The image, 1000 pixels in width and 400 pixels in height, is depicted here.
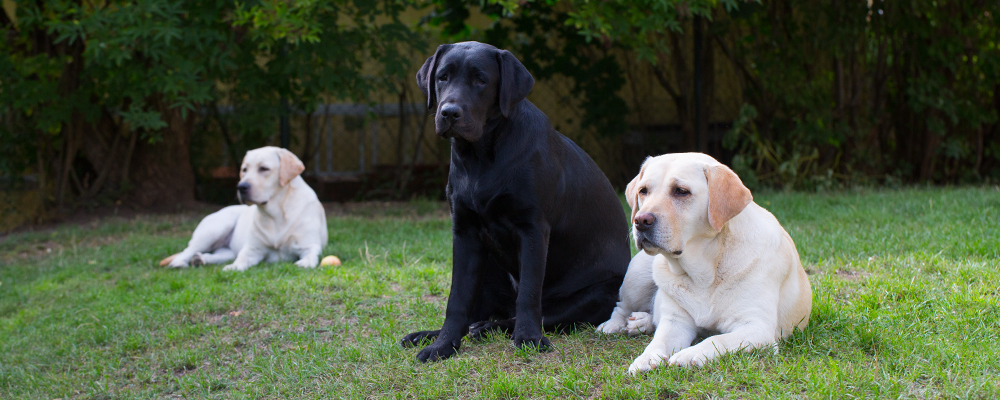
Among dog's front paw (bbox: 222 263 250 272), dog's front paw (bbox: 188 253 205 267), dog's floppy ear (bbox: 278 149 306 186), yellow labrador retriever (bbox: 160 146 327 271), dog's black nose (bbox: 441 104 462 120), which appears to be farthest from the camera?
dog's front paw (bbox: 188 253 205 267)

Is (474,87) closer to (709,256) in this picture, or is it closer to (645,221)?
(645,221)

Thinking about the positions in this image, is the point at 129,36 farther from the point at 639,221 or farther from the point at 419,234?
the point at 639,221

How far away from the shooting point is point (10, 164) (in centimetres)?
943

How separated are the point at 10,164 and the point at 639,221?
30.9 feet

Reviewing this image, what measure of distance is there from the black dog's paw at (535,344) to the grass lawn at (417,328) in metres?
0.05

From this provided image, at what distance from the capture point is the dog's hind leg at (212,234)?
650cm

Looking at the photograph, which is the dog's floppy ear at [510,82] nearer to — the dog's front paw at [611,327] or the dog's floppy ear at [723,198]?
the dog's floppy ear at [723,198]

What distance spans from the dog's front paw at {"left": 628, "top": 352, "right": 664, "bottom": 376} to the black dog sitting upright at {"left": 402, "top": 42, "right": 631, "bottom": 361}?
0.48 m

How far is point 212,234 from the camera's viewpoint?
262 inches

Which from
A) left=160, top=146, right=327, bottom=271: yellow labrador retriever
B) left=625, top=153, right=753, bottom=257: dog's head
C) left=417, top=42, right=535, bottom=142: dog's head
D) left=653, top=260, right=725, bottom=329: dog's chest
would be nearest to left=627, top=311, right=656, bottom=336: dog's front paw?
left=653, top=260, right=725, bottom=329: dog's chest

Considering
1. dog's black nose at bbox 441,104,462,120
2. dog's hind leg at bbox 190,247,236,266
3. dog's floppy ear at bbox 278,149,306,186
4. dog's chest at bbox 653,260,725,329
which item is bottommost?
dog's hind leg at bbox 190,247,236,266

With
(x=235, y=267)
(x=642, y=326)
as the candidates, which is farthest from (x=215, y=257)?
(x=642, y=326)

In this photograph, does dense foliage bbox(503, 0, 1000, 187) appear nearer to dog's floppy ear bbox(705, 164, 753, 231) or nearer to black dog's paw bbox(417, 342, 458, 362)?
dog's floppy ear bbox(705, 164, 753, 231)

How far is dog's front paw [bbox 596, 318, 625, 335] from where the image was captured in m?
3.45
